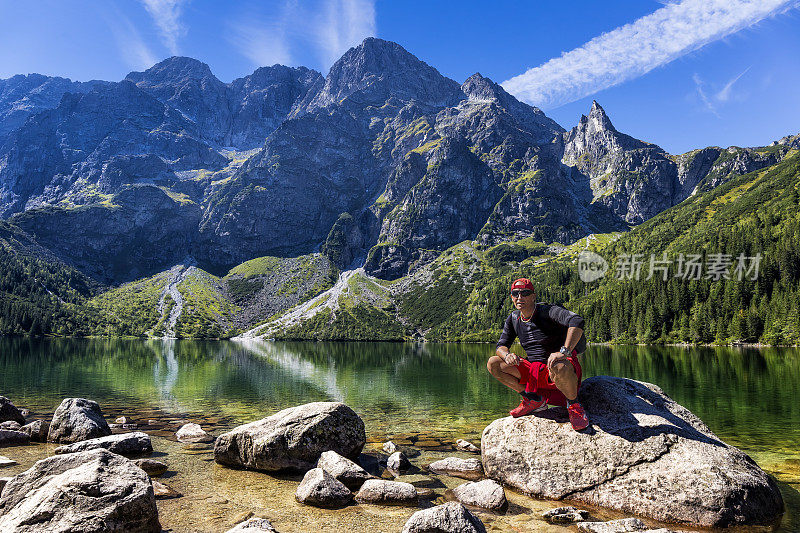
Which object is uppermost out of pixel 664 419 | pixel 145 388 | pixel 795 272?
pixel 795 272

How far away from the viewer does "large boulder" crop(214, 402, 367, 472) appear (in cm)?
1439

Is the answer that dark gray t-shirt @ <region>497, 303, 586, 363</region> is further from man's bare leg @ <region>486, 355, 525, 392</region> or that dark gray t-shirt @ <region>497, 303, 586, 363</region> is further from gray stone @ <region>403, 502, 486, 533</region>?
gray stone @ <region>403, 502, 486, 533</region>

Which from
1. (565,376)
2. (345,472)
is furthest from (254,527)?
(565,376)

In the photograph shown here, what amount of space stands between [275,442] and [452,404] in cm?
2001

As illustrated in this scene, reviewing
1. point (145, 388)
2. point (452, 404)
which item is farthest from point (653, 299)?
point (145, 388)

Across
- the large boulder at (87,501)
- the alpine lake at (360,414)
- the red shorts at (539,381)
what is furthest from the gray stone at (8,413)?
the red shorts at (539,381)

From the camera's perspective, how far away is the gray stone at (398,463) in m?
14.8

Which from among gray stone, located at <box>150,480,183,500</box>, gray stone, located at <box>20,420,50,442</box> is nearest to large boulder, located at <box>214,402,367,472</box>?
gray stone, located at <box>150,480,183,500</box>

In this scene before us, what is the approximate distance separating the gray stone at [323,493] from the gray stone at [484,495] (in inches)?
128

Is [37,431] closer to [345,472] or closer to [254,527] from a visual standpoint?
[345,472]

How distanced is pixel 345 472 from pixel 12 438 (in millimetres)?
16262

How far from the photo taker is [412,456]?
55.8 feet

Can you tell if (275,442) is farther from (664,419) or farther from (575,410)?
(664,419)

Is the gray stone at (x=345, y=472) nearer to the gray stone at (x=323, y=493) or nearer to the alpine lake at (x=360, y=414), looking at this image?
the gray stone at (x=323, y=493)
